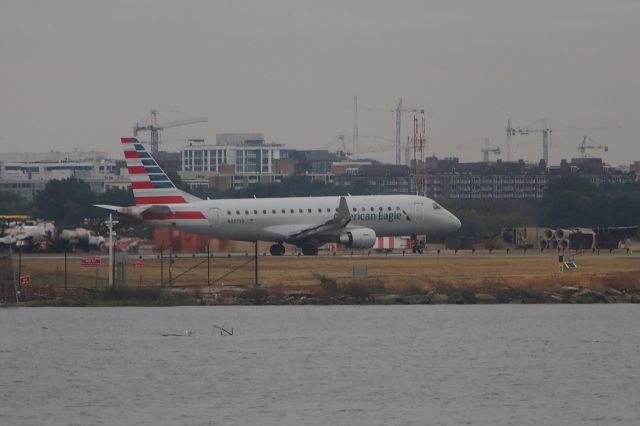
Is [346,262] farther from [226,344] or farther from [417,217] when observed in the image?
[226,344]

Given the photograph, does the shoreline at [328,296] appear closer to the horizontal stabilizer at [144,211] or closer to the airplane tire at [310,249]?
the horizontal stabilizer at [144,211]

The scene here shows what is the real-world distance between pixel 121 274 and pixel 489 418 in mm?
37975

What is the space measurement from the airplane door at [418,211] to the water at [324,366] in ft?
100

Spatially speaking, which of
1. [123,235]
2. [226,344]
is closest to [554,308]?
[226,344]

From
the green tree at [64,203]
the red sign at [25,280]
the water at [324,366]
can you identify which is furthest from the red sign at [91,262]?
the green tree at [64,203]

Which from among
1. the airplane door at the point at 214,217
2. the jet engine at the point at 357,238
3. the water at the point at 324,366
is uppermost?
the airplane door at the point at 214,217

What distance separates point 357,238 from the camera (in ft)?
366

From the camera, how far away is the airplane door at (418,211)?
117 meters

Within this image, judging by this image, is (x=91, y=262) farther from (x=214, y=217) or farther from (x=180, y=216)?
(x=214, y=217)

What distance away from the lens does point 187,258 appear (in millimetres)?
110812

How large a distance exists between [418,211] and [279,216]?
10.1 m

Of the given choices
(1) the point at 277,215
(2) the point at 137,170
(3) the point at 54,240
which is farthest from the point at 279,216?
(3) the point at 54,240

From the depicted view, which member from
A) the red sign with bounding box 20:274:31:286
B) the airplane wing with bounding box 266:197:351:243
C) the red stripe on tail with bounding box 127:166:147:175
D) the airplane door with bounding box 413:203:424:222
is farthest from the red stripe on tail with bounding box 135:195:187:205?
the red sign with bounding box 20:274:31:286

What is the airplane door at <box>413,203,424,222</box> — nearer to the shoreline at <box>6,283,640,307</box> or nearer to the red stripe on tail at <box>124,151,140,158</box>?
the red stripe on tail at <box>124,151,140,158</box>
